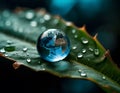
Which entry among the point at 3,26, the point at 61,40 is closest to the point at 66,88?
the point at 3,26

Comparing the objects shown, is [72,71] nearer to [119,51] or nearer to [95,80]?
[95,80]

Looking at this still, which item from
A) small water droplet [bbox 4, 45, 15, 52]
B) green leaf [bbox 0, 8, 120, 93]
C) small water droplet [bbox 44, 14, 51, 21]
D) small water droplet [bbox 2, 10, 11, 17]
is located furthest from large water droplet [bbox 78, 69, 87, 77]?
small water droplet [bbox 2, 10, 11, 17]

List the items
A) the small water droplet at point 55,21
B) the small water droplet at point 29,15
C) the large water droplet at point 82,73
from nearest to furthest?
the large water droplet at point 82,73
the small water droplet at point 55,21
the small water droplet at point 29,15

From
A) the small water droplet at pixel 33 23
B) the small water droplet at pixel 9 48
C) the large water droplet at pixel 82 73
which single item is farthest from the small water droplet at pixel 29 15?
the large water droplet at pixel 82 73

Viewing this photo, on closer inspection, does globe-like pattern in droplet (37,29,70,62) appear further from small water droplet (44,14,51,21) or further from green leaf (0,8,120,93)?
small water droplet (44,14,51,21)

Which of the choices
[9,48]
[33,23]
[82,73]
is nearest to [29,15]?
[33,23]

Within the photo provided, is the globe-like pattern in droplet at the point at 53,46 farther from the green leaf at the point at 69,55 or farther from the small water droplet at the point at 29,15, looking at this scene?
the small water droplet at the point at 29,15

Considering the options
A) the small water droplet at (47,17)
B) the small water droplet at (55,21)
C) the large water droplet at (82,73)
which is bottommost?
the large water droplet at (82,73)
